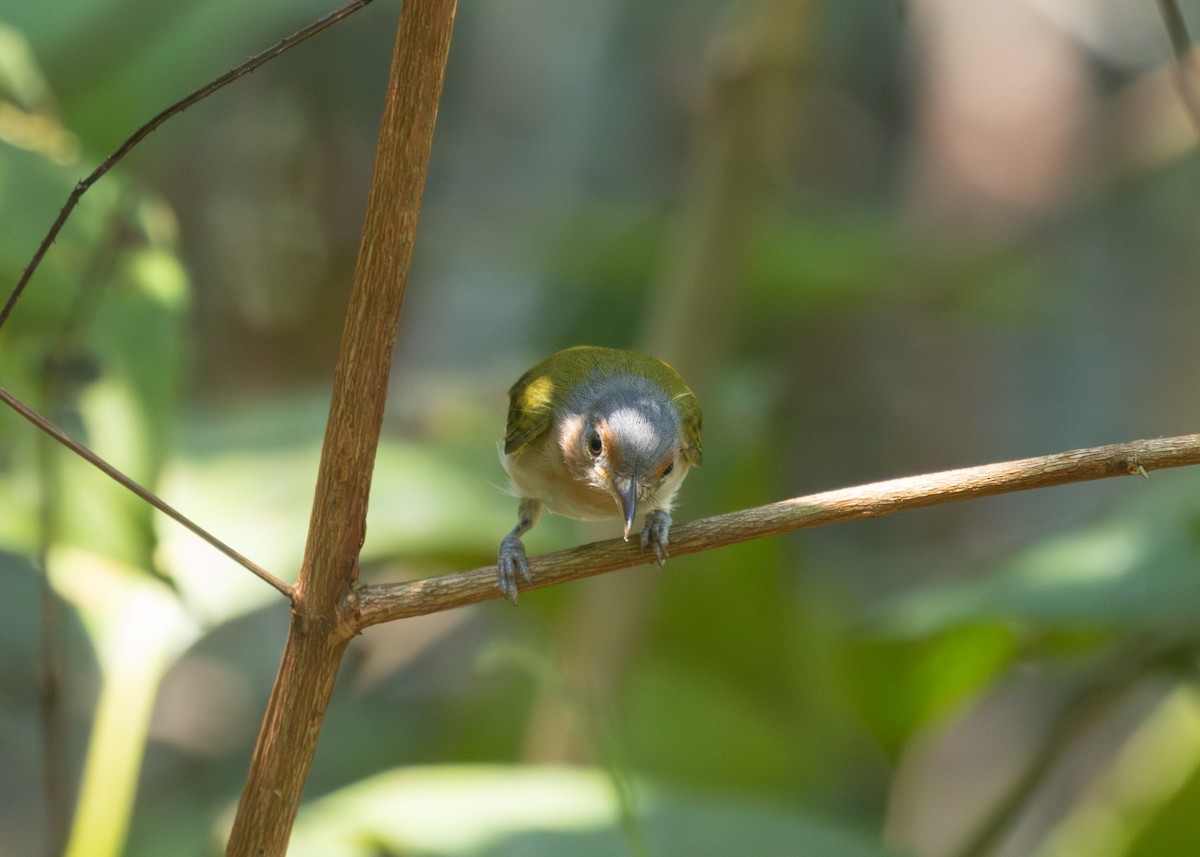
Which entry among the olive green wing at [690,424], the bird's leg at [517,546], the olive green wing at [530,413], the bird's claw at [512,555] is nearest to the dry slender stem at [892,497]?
the bird's leg at [517,546]

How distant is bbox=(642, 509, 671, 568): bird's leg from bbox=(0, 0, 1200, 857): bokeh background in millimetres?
295

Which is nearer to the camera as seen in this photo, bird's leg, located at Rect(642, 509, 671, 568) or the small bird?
bird's leg, located at Rect(642, 509, 671, 568)

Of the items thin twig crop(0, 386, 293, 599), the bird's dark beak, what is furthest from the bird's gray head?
thin twig crop(0, 386, 293, 599)

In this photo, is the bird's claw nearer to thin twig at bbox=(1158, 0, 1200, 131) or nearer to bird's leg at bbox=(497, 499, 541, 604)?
bird's leg at bbox=(497, 499, 541, 604)

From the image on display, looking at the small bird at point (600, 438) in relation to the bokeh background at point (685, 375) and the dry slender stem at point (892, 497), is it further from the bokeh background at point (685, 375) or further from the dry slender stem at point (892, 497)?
the dry slender stem at point (892, 497)

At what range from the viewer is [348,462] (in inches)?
60.6

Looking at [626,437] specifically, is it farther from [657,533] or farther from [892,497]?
[892,497]

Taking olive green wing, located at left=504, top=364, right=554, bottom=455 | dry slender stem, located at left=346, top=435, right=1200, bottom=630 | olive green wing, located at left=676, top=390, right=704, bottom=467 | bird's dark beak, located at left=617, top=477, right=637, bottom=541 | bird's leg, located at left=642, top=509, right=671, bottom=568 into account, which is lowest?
dry slender stem, located at left=346, top=435, right=1200, bottom=630

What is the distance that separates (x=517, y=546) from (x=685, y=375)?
125cm

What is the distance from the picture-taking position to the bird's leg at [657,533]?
198 cm

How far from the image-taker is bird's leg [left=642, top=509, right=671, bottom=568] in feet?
6.50

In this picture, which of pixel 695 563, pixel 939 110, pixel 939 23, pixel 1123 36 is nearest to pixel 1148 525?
pixel 695 563

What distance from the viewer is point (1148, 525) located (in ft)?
12.1

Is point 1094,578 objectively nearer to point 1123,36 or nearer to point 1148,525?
point 1148,525
